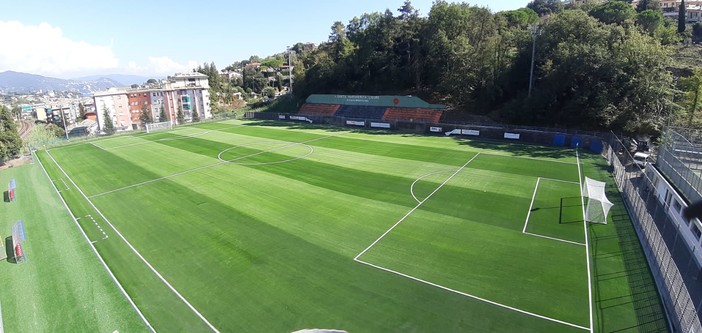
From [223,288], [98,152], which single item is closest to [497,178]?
[223,288]

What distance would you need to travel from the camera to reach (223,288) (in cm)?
1460

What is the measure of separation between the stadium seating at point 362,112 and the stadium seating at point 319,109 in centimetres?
163

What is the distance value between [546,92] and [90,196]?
47.4m

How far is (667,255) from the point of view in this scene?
14227 millimetres

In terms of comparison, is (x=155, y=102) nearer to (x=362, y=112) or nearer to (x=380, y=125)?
(x=362, y=112)

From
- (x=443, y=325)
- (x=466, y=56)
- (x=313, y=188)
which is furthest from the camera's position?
(x=466, y=56)

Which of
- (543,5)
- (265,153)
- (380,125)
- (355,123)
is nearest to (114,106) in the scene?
(355,123)

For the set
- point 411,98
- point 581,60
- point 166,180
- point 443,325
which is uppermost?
point 581,60

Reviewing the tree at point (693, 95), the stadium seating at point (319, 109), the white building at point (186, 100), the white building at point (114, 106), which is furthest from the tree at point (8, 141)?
the tree at point (693, 95)

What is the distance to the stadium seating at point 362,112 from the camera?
193ft

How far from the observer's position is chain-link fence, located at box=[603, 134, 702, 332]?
11820 mm

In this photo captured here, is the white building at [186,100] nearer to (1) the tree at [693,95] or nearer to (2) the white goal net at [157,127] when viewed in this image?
(2) the white goal net at [157,127]

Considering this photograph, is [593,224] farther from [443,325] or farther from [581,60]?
[581,60]

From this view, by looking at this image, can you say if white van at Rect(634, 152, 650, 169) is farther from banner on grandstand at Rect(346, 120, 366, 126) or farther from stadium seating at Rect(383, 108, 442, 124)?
banner on grandstand at Rect(346, 120, 366, 126)
